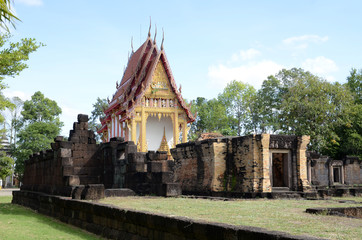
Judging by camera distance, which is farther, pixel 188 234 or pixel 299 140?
pixel 299 140

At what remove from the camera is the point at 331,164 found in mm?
25391

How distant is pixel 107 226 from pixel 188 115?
21924 millimetres

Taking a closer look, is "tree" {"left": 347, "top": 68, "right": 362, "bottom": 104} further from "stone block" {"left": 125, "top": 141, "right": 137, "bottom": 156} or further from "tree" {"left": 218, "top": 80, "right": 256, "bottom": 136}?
"stone block" {"left": 125, "top": 141, "right": 137, "bottom": 156}

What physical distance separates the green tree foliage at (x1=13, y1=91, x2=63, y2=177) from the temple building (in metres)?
13.1

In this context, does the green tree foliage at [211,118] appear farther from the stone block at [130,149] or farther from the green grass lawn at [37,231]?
the green grass lawn at [37,231]

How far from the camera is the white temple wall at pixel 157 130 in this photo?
30031 mm

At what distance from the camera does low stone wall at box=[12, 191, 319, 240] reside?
5062 mm

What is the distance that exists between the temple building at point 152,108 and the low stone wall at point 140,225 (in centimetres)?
1590

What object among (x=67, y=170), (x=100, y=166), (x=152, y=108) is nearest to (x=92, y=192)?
(x=67, y=170)

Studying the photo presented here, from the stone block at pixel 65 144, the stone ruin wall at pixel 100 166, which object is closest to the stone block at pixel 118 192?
the stone ruin wall at pixel 100 166

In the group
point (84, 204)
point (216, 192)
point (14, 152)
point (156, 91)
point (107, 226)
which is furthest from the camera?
point (14, 152)

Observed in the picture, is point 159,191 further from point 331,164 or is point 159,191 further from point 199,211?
point 331,164

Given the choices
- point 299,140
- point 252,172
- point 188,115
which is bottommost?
point 252,172

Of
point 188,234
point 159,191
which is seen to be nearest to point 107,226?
point 188,234
